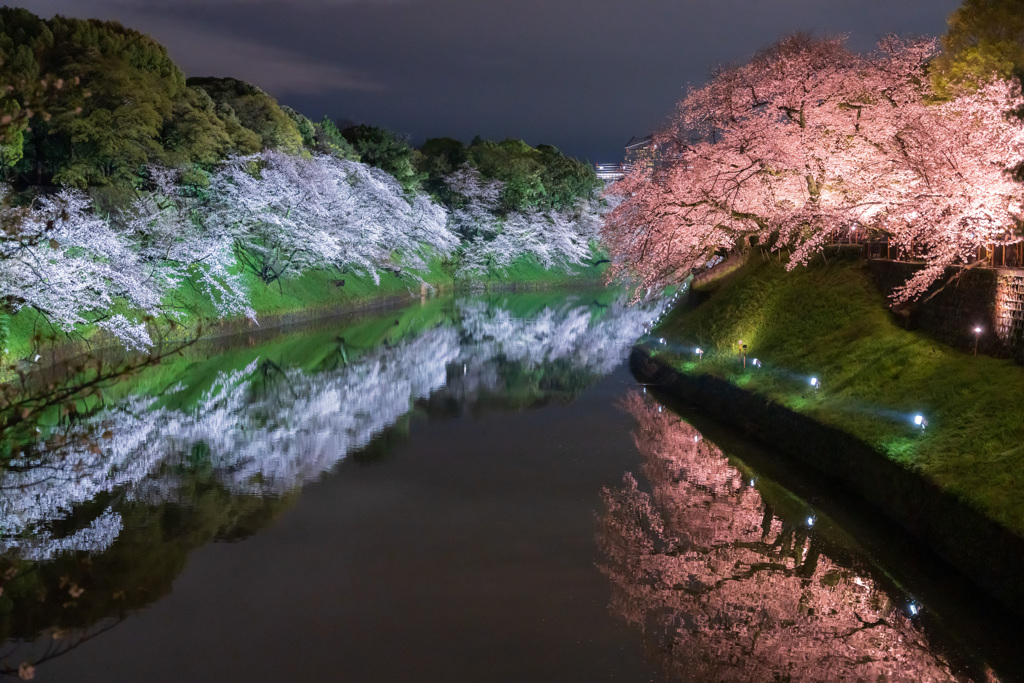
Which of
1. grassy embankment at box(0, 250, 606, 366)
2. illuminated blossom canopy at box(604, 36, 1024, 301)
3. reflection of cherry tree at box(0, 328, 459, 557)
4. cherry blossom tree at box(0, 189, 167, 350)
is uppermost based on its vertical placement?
illuminated blossom canopy at box(604, 36, 1024, 301)

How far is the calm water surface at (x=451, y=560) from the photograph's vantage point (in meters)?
8.70

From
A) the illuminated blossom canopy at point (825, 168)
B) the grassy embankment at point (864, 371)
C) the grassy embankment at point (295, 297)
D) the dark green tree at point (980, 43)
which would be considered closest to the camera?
the grassy embankment at point (864, 371)

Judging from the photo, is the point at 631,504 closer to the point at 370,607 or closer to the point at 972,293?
the point at 370,607

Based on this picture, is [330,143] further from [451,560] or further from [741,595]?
[741,595]

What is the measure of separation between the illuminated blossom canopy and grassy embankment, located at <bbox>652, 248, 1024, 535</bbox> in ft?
3.53

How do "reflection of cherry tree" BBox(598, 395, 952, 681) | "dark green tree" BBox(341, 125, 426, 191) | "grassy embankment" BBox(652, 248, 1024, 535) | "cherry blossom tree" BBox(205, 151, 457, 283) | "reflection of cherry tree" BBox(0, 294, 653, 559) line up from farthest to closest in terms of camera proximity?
"dark green tree" BBox(341, 125, 426, 191) < "cherry blossom tree" BBox(205, 151, 457, 283) < "reflection of cherry tree" BBox(0, 294, 653, 559) < "grassy embankment" BBox(652, 248, 1024, 535) < "reflection of cherry tree" BBox(598, 395, 952, 681)

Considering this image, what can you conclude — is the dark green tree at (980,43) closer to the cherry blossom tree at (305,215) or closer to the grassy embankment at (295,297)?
the grassy embankment at (295,297)

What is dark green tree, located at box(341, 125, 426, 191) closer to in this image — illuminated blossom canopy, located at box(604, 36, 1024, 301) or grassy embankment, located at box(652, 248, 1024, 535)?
illuminated blossom canopy, located at box(604, 36, 1024, 301)

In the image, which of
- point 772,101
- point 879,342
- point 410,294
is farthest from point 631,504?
point 410,294

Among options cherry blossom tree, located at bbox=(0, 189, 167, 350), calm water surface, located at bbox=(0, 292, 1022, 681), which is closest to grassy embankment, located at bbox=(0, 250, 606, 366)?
cherry blossom tree, located at bbox=(0, 189, 167, 350)

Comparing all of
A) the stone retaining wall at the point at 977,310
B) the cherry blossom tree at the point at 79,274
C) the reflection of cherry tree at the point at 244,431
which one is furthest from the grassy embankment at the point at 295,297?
the stone retaining wall at the point at 977,310

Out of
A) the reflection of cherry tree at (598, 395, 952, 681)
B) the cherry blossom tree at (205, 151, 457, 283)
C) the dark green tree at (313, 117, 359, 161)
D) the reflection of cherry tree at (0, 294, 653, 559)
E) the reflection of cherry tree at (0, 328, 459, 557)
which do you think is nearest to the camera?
the reflection of cherry tree at (598, 395, 952, 681)

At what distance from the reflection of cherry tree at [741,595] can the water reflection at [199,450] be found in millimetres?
5280

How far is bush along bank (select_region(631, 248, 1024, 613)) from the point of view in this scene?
10.4m
